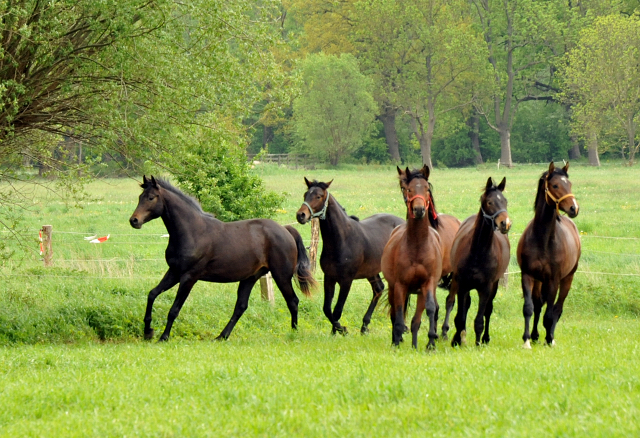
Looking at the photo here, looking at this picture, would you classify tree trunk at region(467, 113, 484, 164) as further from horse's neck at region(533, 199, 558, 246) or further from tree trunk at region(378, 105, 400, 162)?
horse's neck at region(533, 199, 558, 246)

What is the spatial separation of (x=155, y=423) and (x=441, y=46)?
209ft

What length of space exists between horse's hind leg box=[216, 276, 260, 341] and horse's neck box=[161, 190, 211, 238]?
140 cm

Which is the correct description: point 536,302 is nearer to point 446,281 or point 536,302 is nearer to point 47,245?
point 446,281

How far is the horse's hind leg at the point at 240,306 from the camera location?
501 inches

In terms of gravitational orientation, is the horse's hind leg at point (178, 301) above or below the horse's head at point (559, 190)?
below

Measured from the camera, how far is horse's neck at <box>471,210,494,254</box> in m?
10.4

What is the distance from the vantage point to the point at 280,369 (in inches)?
331

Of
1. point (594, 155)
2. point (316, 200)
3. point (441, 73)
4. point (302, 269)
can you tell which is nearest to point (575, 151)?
point (594, 155)

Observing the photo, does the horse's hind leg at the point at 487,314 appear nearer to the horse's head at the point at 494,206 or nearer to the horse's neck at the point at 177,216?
the horse's head at the point at 494,206

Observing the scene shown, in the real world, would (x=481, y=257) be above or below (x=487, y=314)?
above

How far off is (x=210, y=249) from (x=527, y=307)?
507cm

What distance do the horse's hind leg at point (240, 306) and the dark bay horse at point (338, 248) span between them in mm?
1382

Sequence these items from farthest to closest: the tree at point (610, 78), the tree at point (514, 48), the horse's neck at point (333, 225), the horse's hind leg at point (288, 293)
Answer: the tree at point (514, 48) → the tree at point (610, 78) → the horse's hind leg at point (288, 293) → the horse's neck at point (333, 225)

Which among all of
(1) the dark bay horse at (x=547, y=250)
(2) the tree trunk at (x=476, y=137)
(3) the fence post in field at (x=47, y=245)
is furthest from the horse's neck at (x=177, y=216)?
(2) the tree trunk at (x=476, y=137)
